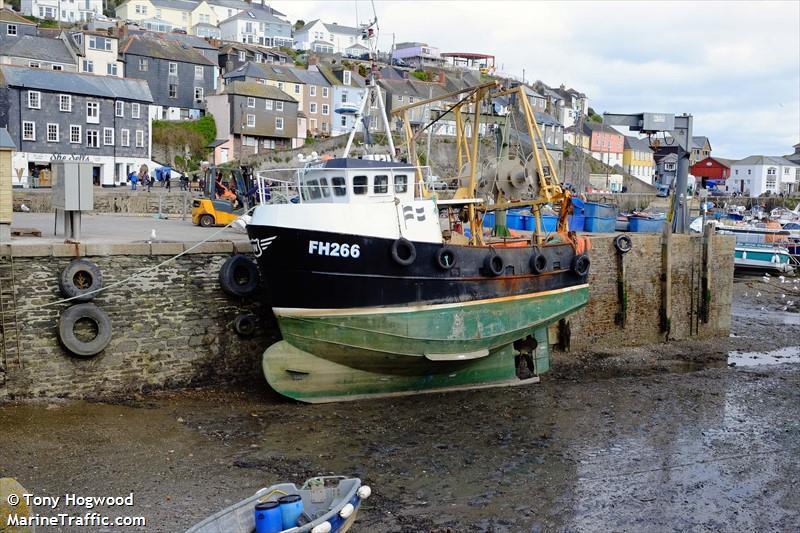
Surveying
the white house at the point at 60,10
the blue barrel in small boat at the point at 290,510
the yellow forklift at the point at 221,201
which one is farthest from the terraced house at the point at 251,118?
the blue barrel in small boat at the point at 290,510

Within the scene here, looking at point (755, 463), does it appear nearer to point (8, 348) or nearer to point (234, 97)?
point (8, 348)

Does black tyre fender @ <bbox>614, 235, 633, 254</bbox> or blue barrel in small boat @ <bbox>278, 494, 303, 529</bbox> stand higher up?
black tyre fender @ <bbox>614, 235, 633, 254</bbox>

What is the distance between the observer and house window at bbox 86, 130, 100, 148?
1599 inches

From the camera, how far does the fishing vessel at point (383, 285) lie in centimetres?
1370

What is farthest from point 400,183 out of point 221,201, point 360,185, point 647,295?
point 647,295

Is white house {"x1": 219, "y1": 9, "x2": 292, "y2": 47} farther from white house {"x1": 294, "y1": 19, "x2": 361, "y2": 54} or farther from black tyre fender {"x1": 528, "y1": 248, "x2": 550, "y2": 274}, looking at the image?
black tyre fender {"x1": 528, "y1": 248, "x2": 550, "y2": 274}

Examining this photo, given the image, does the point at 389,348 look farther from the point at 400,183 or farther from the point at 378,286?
the point at 400,183

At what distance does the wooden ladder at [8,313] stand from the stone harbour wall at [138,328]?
0.04 metres

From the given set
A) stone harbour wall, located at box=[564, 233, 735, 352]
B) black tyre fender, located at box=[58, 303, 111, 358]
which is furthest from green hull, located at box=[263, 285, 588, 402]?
stone harbour wall, located at box=[564, 233, 735, 352]

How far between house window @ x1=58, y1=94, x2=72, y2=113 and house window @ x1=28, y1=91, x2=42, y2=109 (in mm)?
905

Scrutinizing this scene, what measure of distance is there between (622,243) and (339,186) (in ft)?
29.9

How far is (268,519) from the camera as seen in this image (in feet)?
24.9

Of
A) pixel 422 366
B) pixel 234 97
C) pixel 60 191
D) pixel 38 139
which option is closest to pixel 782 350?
pixel 422 366

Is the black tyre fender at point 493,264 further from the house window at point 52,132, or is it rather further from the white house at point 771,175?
the white house at point 771,175
